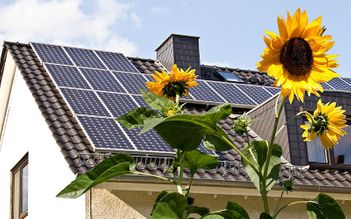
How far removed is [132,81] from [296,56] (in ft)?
39.6

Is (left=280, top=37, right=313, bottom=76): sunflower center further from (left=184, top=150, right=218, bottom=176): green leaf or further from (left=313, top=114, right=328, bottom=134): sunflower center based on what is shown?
(left=184, top=150, right=218, bottom=176): green leaf

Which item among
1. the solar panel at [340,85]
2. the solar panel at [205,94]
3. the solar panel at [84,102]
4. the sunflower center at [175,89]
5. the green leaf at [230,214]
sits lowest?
the green leaf at [230,214]

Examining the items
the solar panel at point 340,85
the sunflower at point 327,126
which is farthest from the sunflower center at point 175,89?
the solar panel at point 340,85

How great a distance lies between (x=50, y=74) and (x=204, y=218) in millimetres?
11538

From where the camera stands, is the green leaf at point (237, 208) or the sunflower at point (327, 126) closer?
the green leaf at point (237, 208)

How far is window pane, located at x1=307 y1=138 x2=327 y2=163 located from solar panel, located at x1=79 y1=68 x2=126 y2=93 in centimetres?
354

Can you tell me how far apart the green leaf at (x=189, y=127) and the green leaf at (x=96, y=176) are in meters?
0.27

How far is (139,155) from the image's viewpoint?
11.9 meters

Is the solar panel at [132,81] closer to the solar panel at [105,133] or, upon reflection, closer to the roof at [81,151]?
the roof at [81,151]

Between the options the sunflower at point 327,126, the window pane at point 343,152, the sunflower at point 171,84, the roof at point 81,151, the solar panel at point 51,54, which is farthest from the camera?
the solar panel at point 51,54

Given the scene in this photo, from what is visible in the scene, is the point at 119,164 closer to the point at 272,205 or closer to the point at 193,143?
the point at 193,143

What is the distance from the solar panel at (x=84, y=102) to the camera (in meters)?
12.8

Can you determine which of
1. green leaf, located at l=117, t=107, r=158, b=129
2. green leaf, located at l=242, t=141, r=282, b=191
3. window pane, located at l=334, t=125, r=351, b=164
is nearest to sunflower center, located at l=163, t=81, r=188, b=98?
green leaf, located at l=117, t=107, r=158, b=129

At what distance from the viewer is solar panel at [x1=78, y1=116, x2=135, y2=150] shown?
11422mm
